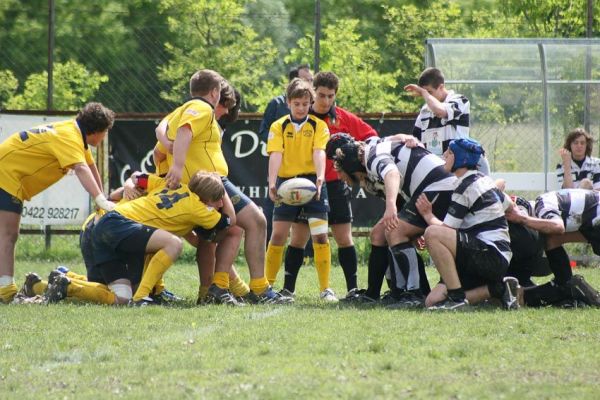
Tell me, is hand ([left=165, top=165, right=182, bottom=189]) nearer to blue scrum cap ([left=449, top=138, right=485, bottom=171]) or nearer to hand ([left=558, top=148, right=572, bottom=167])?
blue scrum cap ([left=449, top=138, right=485, bottom=171])

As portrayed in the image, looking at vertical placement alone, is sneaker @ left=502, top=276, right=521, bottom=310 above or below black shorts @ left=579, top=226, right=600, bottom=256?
below

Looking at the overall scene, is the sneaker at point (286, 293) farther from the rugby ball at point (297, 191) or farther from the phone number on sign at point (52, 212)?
the phone number on sign at point (52, 212)

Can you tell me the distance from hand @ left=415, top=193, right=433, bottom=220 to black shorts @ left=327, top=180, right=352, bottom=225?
146cm

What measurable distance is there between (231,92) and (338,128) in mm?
1248

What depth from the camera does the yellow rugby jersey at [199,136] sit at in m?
8.70

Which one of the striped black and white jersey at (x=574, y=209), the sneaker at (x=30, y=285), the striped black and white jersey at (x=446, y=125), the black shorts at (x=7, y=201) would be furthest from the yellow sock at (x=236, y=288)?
the striped black and white jersey at (x=574, y=209)

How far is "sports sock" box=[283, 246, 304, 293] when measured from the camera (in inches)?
385

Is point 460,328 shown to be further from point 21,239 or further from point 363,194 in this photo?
point 21,239

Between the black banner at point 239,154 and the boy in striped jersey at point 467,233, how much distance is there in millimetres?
5234

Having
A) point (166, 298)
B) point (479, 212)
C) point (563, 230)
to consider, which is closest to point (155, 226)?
point (166, 298)

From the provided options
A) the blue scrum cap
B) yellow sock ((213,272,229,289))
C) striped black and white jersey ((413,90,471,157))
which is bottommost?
yellow sock ((213,272,229,289))

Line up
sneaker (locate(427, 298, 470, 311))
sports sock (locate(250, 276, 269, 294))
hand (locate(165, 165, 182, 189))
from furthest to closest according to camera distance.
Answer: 1. sports sock (locate(250, 276, 269, 294))
2. hand (locate(165, 165, 182, 189))
3. sneaker (locate(427, 298, 470, 311))

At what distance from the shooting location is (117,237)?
8586 mm

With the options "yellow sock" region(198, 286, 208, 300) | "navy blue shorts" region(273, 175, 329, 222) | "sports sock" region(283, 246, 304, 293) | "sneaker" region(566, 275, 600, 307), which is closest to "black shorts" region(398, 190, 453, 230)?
"navy blue shorts" region(273, 175, 329, 222)
